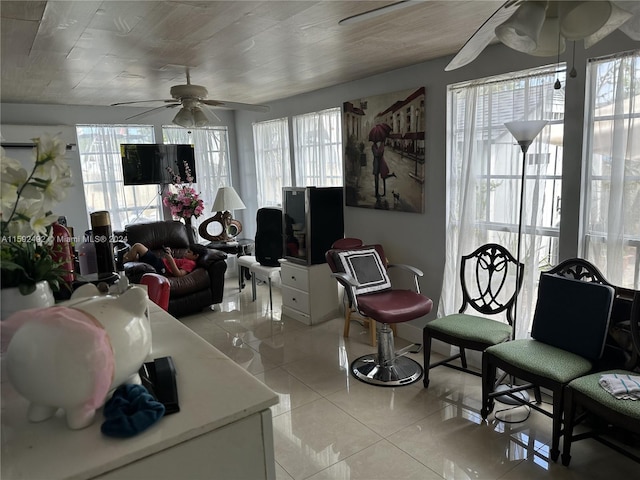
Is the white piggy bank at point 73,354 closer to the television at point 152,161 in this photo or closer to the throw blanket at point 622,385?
the throw blanket at point 622,385

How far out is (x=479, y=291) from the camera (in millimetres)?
3184

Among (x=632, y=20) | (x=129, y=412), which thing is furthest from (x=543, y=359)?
(x=129, y=412)

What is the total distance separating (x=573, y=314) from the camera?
2436 millimetres

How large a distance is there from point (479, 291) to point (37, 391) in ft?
9.45

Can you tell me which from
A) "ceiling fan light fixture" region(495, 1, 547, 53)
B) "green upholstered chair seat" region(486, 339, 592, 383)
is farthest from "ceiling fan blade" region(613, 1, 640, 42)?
"green upholstered chair seat" region(486, 339, 592, 383)

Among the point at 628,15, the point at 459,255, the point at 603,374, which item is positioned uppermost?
the point at 628,15

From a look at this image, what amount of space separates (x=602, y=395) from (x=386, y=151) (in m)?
2.52

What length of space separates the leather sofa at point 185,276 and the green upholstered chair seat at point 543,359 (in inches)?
122

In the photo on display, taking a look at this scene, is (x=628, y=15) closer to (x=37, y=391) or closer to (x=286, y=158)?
(x=37, y=391)

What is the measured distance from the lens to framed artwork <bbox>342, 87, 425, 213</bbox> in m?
3.62

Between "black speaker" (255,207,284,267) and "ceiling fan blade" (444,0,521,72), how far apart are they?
3.40 m

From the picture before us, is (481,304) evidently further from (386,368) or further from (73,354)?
(73,354)

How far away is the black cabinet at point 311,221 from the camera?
4244 millimetres

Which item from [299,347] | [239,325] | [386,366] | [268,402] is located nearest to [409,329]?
[386,366]
